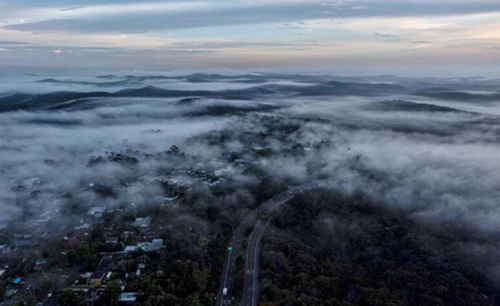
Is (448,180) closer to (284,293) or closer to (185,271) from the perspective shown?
(284,293)

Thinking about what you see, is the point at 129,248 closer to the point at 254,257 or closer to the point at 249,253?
the point at 249,253

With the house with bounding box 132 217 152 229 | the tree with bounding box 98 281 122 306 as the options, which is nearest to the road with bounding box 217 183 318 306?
the tree with bounding box 98 281 122 306

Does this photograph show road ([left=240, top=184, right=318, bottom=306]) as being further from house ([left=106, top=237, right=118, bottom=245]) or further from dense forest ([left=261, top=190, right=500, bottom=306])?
house ([left=106, top=237, right=118, bottom=245])

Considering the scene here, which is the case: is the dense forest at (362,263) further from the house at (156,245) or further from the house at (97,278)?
the house at (97,278)

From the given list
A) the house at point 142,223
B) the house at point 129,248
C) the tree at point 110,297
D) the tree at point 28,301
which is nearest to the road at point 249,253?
the tree at point 110,297

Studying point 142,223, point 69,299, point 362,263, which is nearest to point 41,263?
point 69,299

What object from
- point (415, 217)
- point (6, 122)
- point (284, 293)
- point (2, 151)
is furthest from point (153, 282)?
point (6, 122)
